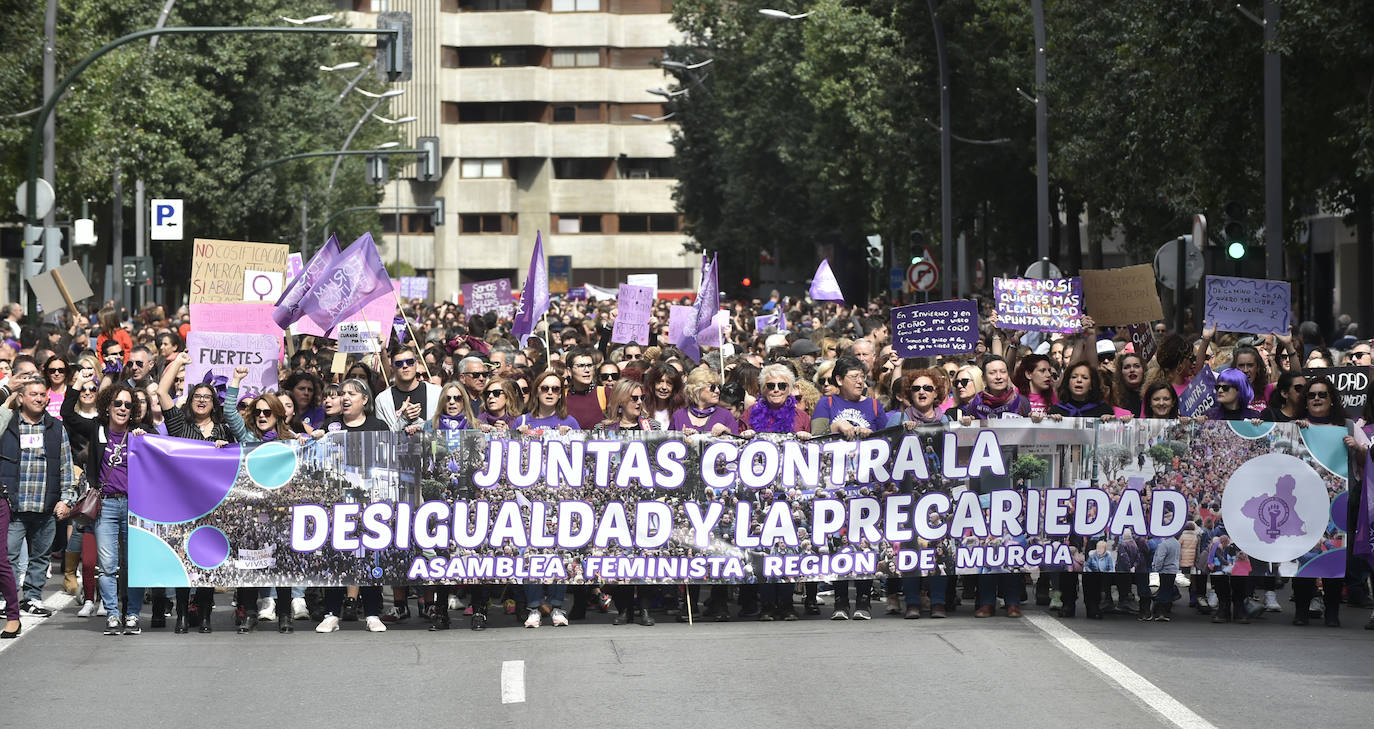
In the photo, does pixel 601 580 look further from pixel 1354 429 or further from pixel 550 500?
pixel 1354 429

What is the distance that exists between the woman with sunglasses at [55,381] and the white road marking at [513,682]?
569 cm

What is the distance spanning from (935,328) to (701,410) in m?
4.20

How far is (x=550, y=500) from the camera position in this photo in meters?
13.2

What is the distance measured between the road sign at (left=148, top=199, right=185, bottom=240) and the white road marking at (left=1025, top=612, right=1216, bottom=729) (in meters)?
25.5

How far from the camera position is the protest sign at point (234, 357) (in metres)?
16.4

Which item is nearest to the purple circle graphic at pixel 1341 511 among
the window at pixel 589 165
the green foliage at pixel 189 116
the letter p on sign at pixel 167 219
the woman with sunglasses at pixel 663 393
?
the woman with sunglasses at pixel 663 393

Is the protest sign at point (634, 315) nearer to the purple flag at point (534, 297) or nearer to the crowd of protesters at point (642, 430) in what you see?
the purple flag at point (534, 297)

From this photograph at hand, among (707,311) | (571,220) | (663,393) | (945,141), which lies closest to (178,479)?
(663,393)

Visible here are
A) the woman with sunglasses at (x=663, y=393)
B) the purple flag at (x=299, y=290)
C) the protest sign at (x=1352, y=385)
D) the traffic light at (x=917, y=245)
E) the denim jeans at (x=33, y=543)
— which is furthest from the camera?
the traffic light at (x=917, y=245)

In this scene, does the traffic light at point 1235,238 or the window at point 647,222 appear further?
the window at point 647,222

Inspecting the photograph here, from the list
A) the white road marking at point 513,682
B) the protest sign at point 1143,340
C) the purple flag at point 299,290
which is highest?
the purple flag at point 299,290

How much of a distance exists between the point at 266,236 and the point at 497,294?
2990cm

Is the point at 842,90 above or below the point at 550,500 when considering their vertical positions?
above

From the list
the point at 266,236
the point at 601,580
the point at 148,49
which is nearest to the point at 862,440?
the point at 601,580
